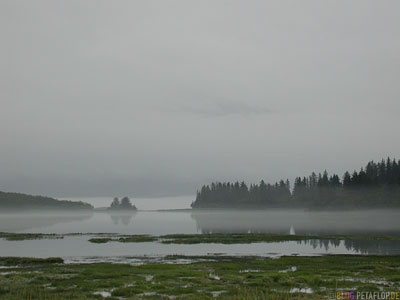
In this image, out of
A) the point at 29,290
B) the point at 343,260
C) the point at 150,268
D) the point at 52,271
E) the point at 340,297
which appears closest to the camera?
the point at 340,297

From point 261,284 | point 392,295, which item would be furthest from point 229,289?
point 392,295

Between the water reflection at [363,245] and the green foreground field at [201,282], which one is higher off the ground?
the green foreground field at [201,282]

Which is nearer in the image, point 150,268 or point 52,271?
point 52,271

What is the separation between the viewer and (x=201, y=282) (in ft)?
101

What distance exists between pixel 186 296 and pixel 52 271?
17.5m

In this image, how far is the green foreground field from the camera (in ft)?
86.2

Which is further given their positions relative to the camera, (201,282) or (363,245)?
(363,245)

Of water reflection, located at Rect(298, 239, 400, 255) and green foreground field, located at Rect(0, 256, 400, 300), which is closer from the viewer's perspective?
green foreground field, located at Rect(0, 256, 400, 300)

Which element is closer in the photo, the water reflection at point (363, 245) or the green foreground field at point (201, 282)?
the green foreground field at point (201, 282)

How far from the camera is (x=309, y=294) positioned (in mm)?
25828

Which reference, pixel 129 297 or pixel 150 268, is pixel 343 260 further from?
pixel 129 297

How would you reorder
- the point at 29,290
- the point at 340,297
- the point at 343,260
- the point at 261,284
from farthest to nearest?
the point at 343,260 < the point at 261,284 < the point at 29,290 < the point at 340,297

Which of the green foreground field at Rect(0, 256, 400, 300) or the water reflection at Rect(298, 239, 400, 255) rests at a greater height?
the green foreground field at Rect(0, 256, 400, 300)

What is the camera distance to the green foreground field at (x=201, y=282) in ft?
86.2
